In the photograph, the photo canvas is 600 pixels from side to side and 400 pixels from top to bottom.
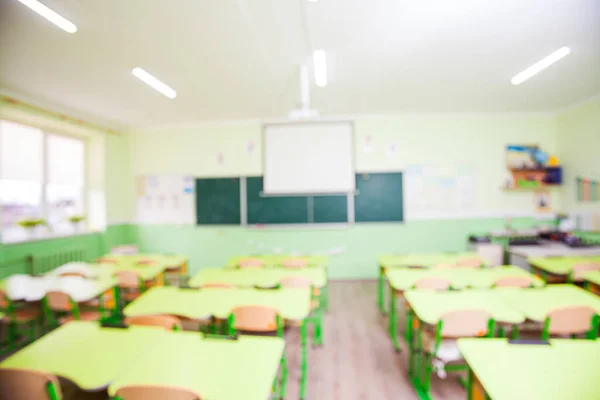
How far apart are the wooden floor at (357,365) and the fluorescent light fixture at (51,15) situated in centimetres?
337

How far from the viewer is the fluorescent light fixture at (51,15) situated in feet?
6.25

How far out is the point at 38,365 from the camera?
1.32m

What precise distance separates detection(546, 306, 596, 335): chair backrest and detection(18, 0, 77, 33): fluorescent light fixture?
13.3ft

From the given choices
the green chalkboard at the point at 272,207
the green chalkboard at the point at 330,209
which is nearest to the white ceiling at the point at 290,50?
the green chalkboard at the point at 272,207

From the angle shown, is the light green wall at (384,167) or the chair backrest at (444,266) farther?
the light green wall at (384,167)

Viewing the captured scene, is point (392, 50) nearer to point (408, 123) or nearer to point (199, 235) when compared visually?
point (408, 123)

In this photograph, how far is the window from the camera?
3.50m

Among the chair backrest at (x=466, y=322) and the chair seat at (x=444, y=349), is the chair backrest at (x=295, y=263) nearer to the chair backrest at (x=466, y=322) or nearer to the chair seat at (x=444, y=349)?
the chair seat at (x=444, y=349)

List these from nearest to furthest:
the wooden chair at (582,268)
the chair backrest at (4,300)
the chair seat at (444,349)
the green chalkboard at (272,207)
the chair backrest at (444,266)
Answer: the chair seat at (444,349) < the chair backrest at (4,300) < the wooden chair at (582,268) < the chair backrest at (444,266) < the green chalkboard at (272,207)

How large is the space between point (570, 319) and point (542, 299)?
33 cm

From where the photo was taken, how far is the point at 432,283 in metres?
2.43

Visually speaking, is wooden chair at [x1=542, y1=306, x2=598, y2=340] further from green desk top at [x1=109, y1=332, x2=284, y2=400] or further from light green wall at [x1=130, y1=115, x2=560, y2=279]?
light green wall at [x1=130, y1=115, x2=560, y2=279]

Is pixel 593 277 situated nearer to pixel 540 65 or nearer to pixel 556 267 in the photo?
pixel 556 267

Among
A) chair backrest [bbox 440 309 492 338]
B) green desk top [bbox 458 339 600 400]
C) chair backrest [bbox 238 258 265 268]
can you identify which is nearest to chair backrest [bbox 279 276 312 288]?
chair backrest [bbox 238 258 265 268]
